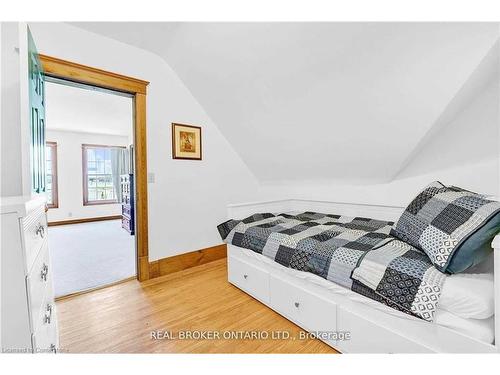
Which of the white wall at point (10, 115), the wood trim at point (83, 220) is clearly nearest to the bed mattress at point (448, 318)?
the white wall at point (10, 115)

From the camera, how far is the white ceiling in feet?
10.2

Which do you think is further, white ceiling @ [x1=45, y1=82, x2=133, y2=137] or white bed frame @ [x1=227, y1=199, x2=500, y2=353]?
white ceiling @ [x1=45, y1=82, x2=133, y2=137]

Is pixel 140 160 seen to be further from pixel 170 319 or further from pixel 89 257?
pixel 89 257

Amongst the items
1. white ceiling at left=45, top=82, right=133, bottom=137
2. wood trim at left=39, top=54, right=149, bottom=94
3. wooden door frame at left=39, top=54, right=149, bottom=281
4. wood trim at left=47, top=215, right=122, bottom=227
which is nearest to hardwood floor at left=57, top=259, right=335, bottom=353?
wooden door frame at left=39, top=54, right=149, bottom=281

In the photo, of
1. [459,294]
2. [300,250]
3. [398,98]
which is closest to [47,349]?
[300,250]

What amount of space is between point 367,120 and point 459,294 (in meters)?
1.30

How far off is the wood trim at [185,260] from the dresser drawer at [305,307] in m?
1.22

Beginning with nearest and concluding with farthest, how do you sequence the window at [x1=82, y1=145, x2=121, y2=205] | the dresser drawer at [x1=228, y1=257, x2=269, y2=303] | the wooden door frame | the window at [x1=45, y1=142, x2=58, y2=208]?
the dresser drawer at [x1=228, y1=257, x2=269, y2=303] < the wooden door frame < the window at [x1=45, y1=142, x2=58, y2=208] < the window at [x1=82, y1=145, x2=121, y2=205]

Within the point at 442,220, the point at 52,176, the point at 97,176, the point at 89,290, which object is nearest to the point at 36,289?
the point at 89,290

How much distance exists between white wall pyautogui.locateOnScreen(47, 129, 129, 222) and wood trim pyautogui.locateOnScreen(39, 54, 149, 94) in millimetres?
4106

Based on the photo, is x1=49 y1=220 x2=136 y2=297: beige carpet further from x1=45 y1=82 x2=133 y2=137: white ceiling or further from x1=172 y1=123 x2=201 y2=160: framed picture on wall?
x1=45 y1=82 x2=133 y2=137: white ceiling

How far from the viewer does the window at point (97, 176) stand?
567 centimetres
